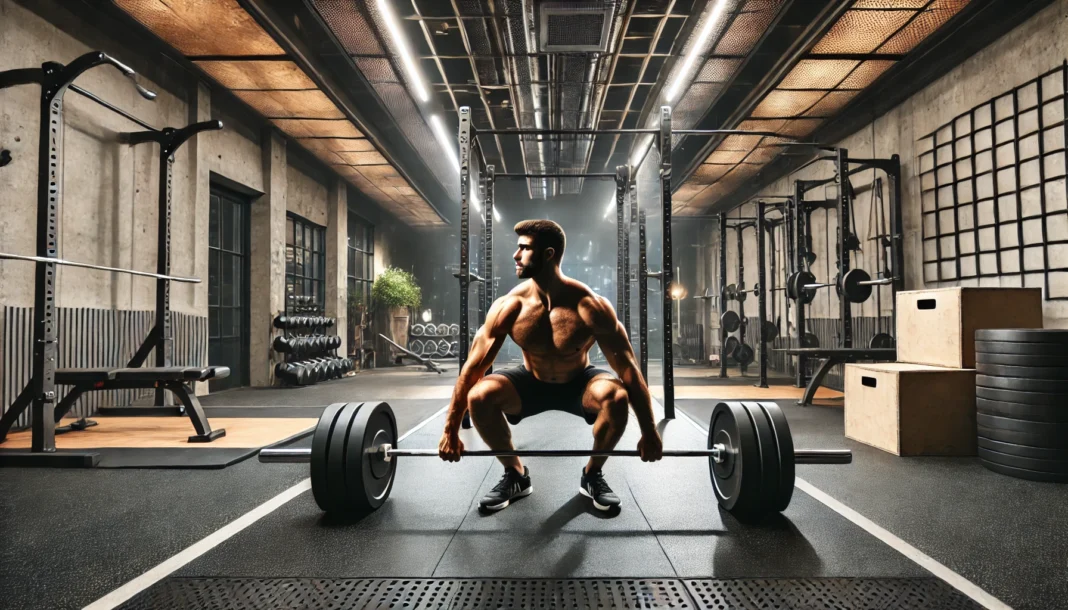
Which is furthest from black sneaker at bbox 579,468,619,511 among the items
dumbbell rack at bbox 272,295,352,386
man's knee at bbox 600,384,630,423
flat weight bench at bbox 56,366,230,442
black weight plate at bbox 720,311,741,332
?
black weight plate at bbox 720,311,741,332

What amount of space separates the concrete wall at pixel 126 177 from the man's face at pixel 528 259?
349cm

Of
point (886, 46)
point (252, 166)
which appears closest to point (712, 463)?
point (886, 46)

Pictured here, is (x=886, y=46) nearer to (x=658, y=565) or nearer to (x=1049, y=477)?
(x=1049, y=477)

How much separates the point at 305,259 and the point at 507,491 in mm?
6696

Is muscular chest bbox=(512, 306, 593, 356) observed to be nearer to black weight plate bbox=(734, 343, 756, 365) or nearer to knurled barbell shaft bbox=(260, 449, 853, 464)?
knurled barbell shaft bbox=(260, 449, 853, 464)

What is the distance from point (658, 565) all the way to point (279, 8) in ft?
15.2

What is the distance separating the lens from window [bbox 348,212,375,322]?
9492 mm

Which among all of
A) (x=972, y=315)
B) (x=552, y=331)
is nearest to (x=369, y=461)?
(x=552, y=331)

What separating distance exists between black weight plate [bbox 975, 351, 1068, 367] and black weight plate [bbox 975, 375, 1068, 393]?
70 mm

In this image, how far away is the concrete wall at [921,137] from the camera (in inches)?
132

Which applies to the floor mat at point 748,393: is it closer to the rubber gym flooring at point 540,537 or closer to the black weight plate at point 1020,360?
the black weight plate at point 1020,360

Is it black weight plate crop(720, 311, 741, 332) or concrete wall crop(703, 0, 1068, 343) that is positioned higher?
concrete wall crop(703, 0, 1068, 343)

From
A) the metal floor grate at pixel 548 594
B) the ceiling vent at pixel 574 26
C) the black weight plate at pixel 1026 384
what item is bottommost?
the metal floor grate at pixel 548 594

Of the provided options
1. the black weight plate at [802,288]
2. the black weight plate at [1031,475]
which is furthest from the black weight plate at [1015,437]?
the black weight plate at [802,288]
